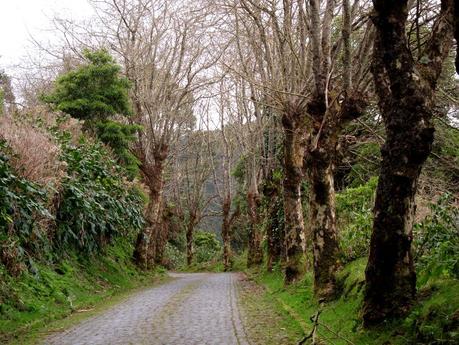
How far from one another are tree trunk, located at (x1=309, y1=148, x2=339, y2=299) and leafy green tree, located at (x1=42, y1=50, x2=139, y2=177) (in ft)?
35.2

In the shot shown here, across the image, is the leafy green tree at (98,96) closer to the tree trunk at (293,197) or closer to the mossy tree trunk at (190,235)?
the tree trunk at (293,197)

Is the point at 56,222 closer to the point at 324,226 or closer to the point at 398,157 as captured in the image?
the point at 324,226

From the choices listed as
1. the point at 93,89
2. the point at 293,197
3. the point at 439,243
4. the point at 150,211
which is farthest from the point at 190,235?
the point at 439,243

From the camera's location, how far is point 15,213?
8.85 m

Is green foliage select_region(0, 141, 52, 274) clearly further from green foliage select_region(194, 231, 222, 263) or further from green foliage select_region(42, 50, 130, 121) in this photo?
green foliage select_region(194, 231, 222, 263)

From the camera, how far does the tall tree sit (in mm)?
5707

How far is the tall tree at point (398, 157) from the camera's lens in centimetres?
571

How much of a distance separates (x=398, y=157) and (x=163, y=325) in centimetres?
519

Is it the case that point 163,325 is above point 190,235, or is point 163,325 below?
below

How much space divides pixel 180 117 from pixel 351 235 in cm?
1679

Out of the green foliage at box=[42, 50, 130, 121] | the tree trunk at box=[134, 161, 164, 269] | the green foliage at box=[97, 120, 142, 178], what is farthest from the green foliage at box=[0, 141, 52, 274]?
the tree trunk at box=[134, 161, 164, 269]

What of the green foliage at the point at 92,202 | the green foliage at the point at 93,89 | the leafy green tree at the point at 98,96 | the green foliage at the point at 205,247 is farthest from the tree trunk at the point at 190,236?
the green foliage at the point at 92,202

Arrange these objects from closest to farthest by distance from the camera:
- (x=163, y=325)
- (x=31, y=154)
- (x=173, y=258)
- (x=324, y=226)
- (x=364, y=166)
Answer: (x=163, y=325), (x=324, y=226), (x=31, y=154), (x=364, y=166), (x=173, y=258)

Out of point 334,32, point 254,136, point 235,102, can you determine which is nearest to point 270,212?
point 254,136
